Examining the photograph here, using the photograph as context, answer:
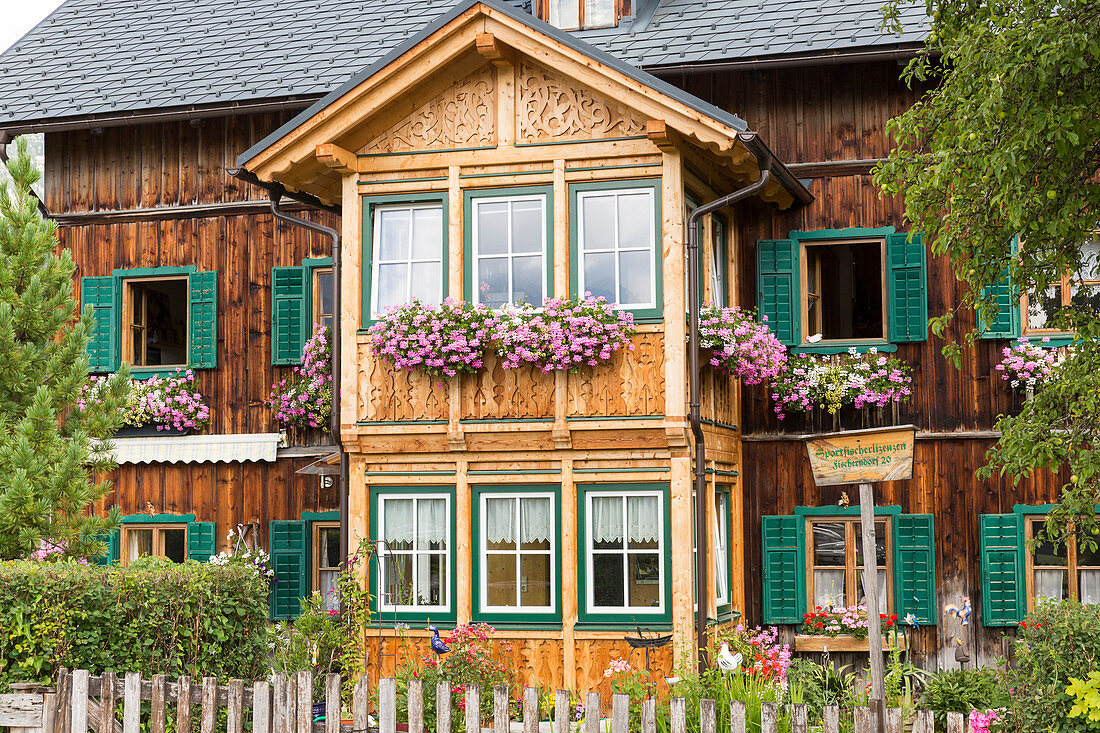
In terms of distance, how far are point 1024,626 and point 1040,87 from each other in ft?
10.7

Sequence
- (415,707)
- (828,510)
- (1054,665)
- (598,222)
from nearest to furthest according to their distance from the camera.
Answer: (1054,665)
(415,707)
(598,222)
(828,510)

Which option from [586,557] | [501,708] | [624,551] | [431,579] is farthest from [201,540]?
[501,708]

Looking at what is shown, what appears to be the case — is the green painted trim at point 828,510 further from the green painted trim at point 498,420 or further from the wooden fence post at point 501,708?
the wooden fence post at point 501,708

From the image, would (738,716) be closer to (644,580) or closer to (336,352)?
(644,580)

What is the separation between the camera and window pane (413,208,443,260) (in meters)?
13.0

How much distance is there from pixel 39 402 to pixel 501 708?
5404mm

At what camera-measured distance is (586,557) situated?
491 inches

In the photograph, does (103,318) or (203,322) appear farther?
Result: (103,318)

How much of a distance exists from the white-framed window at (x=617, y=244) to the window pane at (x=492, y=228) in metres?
0.76

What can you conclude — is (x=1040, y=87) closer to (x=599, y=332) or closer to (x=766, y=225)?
(x=599, y=332)

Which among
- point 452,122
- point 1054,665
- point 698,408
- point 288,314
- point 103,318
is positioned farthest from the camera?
point 103,318

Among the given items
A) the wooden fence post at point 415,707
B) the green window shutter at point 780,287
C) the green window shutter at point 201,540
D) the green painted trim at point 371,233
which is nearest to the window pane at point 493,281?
the green painted trim at point 371,233

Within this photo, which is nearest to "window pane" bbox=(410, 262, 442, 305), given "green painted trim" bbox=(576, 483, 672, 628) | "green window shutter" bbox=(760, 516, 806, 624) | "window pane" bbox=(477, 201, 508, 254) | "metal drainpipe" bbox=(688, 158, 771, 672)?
"window pane" bbox=(477, 201, 508, 254)

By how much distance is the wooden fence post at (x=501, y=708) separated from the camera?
7.43 metres
